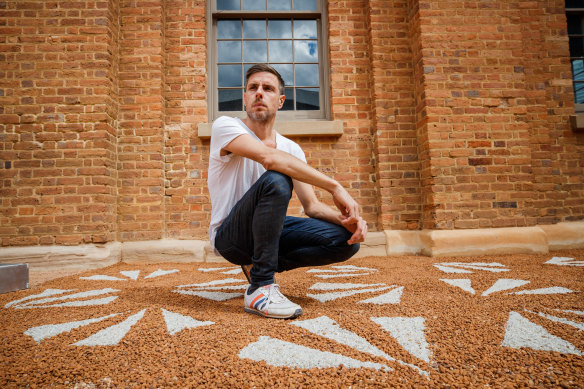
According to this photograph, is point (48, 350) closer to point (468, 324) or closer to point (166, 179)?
point (468, 324)

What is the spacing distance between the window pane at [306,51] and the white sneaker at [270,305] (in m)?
3.03

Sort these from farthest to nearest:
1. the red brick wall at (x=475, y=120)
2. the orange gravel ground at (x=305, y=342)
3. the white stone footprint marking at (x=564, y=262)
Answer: the red brick wall at (x=475, y=120)
the white stone footprint marking at (x=564, y=262)
the orange gravel ground at (x=305, y=342)

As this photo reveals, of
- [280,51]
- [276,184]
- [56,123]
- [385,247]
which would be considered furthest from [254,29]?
[276,184]

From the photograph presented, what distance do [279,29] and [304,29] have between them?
0.95 ft

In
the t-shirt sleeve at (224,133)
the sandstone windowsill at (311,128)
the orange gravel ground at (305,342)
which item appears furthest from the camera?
the sandstone windowsill at (311,128)

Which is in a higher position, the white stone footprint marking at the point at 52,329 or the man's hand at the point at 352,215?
the man's hand at the point at 352,215

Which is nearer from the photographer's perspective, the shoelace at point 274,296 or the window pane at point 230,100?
the shoelace at point 274,296

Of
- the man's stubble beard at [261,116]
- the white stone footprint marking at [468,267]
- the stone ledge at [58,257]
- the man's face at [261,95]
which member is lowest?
the white stone footprint marking at [468,267]

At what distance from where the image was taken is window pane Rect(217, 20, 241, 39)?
373cm

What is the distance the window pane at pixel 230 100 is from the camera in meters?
3.66

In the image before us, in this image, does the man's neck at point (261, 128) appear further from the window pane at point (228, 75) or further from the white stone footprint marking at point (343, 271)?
the window pane at point (228, 75)

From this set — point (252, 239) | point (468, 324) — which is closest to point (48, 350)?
point (252, 239)

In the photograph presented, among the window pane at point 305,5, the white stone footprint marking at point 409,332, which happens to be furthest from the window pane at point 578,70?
the white stone footprint marking at point 409,332

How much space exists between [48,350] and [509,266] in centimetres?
288
